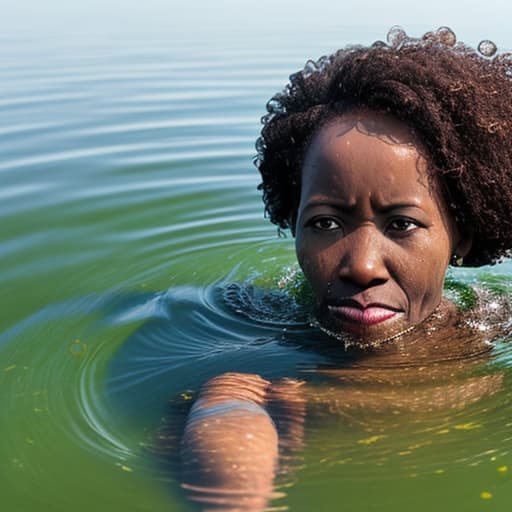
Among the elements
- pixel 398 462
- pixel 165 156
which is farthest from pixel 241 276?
pixel 165 156

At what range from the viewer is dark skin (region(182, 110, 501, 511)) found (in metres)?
2.81

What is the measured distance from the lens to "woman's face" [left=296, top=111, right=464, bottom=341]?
282cm

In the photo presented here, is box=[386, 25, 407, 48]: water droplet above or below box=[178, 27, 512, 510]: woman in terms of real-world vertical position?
above

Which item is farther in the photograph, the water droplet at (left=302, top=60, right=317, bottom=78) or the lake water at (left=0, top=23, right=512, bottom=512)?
the water droplet at (left=302, top=60, right=317, bottom=78)

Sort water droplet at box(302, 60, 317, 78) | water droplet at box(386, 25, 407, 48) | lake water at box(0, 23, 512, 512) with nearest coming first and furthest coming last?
lake water at box(0, 23, 512, 512)
water droplet at box(386, 25, 407, 48)
water droplet at box(302, 60, 317, 78)

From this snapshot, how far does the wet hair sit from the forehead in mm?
69

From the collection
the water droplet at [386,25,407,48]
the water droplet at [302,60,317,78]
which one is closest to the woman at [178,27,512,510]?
the water droplet at [386,25,407,48]

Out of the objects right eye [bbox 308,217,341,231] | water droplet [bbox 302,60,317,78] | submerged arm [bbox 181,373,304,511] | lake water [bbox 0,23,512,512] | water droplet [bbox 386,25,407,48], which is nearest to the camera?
submerged arm [bbox 181,373,304,511]

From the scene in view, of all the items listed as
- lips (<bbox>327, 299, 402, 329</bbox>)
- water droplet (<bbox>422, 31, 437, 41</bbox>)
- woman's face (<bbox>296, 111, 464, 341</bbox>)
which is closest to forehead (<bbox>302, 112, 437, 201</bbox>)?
woman's face (<bbox>296, 111, 464, 341</bbox>)

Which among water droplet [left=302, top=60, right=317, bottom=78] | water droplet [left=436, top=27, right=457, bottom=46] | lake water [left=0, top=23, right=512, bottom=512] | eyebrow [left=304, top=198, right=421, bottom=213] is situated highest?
water droplet [left=436, top=27, right=457, bottom=46]

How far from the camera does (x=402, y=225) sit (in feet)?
9.45

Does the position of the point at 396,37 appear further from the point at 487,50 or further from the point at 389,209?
the point at 389,209

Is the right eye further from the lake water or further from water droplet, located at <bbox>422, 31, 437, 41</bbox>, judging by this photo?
water droplet, located at <bbox>422, 31, 437, 41</bbox>

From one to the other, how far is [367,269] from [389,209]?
24 centimetres
